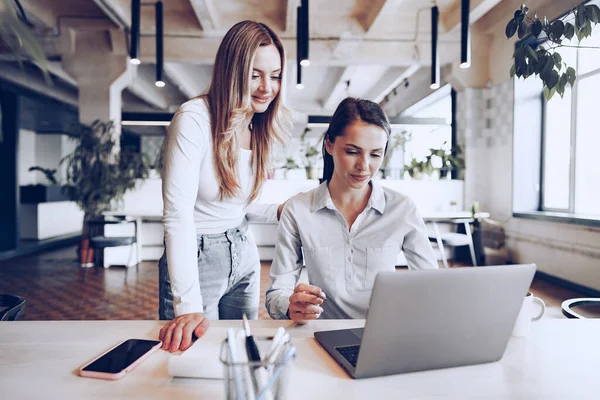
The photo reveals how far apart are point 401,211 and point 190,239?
27.6 inches

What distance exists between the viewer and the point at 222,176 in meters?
1.29

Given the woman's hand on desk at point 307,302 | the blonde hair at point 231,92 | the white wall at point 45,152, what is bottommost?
the woman's hand on desk at point 307,302

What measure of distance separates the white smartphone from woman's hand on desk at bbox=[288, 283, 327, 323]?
32 centimetres

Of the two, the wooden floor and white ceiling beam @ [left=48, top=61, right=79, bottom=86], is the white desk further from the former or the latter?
white ceiling beam @ [left=48, top=61, right=79, bottom=86]

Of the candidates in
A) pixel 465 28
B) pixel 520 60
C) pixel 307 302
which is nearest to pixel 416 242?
pixel 307 302

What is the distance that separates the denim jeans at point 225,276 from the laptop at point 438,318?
62 centimetres

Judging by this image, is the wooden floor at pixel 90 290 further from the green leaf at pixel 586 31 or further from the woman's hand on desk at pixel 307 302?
the green leaf at pixel 586 31

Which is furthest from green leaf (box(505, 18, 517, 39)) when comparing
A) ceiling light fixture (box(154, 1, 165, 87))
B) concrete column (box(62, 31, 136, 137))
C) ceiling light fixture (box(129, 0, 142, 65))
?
concrete column (box(62, 31, 136, 137))

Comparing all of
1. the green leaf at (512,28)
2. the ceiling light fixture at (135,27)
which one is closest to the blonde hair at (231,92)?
the green leaf at (512,28)

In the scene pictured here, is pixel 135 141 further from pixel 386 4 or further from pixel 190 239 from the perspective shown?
pixel 190 239

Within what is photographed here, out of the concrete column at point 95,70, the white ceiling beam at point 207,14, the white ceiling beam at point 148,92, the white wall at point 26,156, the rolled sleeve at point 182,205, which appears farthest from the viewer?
the white wall at point 26,156

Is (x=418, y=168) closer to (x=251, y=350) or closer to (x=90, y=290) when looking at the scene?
(x=90, y=290)

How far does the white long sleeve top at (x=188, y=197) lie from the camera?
1.11 meters

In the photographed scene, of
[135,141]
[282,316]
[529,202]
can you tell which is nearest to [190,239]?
[282,316]
